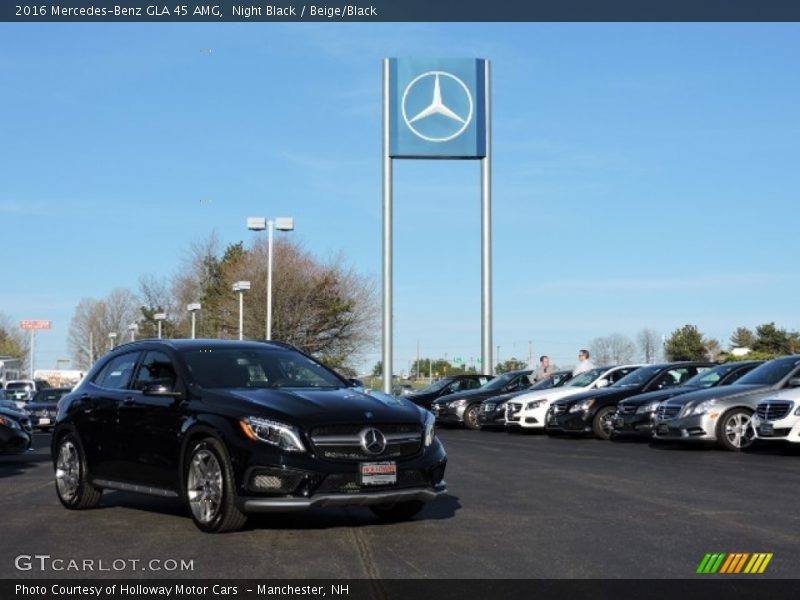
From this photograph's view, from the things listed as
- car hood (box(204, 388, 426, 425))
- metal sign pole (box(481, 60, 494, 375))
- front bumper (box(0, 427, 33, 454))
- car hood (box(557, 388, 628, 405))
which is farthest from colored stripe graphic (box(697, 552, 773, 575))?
metal sign pole (box(481, 60, 494, 375))

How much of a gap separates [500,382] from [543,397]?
18.0 feet

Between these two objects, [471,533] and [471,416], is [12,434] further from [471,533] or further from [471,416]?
[471,416]

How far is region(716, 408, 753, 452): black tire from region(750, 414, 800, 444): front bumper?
86cm

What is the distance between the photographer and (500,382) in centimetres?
3031

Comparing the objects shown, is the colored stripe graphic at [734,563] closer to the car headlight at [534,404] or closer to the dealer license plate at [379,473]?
the dealer license plate at [379,473]

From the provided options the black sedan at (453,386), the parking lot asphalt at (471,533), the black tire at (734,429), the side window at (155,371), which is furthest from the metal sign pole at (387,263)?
the side window at (155,371)

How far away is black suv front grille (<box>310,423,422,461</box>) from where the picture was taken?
8.49m

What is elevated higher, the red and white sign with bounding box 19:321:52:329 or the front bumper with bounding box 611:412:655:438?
the red and white sign with bounding box 19:321:52:329

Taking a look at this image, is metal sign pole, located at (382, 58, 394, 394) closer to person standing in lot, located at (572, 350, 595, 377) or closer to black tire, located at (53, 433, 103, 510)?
person standing in lot, located at (572, 350, 595, 377)

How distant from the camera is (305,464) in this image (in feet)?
27.5
